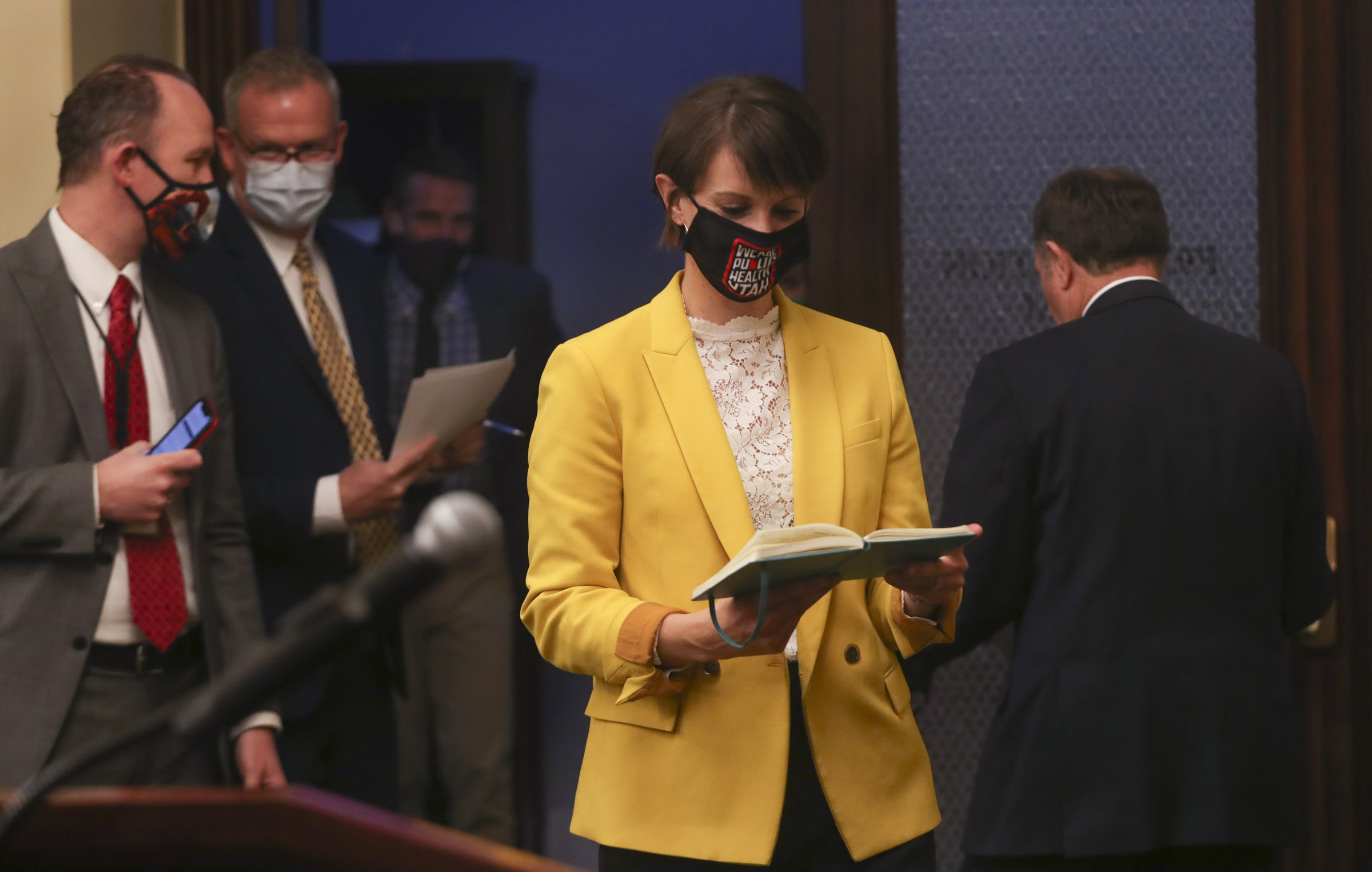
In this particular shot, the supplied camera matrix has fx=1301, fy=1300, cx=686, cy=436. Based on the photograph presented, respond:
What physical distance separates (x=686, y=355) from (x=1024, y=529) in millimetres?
778

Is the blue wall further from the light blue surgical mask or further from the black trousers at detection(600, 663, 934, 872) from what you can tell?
the black trousers at detection(600, 663, 934, 872)

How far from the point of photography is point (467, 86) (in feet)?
9.86

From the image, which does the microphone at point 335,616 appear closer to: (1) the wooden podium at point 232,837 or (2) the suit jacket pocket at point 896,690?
(1) the wooden podium at point 232,837

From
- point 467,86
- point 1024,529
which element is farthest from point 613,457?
point 467,86

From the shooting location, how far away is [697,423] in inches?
67.8

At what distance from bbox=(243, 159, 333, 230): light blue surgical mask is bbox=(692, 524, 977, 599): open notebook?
1.57 m

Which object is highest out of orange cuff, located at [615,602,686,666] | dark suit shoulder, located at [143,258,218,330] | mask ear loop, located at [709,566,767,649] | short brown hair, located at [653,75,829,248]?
short brown hair, located at [653,75,829,248]

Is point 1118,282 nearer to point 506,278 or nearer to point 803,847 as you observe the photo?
point 803,847

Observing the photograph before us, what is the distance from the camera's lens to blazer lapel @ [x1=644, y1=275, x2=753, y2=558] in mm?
1677

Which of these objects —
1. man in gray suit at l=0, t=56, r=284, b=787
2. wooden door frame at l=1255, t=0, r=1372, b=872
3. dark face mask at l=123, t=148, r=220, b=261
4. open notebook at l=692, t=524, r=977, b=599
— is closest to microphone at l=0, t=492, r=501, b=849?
open notebook at l=692, t=524, r=977, b=599

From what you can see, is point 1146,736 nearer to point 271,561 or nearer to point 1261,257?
point 1261,257

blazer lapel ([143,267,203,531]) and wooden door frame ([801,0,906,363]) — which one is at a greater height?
wooden door frame ([801,0,906,363])

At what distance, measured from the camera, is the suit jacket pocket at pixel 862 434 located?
1766mm

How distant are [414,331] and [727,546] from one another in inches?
58.9
